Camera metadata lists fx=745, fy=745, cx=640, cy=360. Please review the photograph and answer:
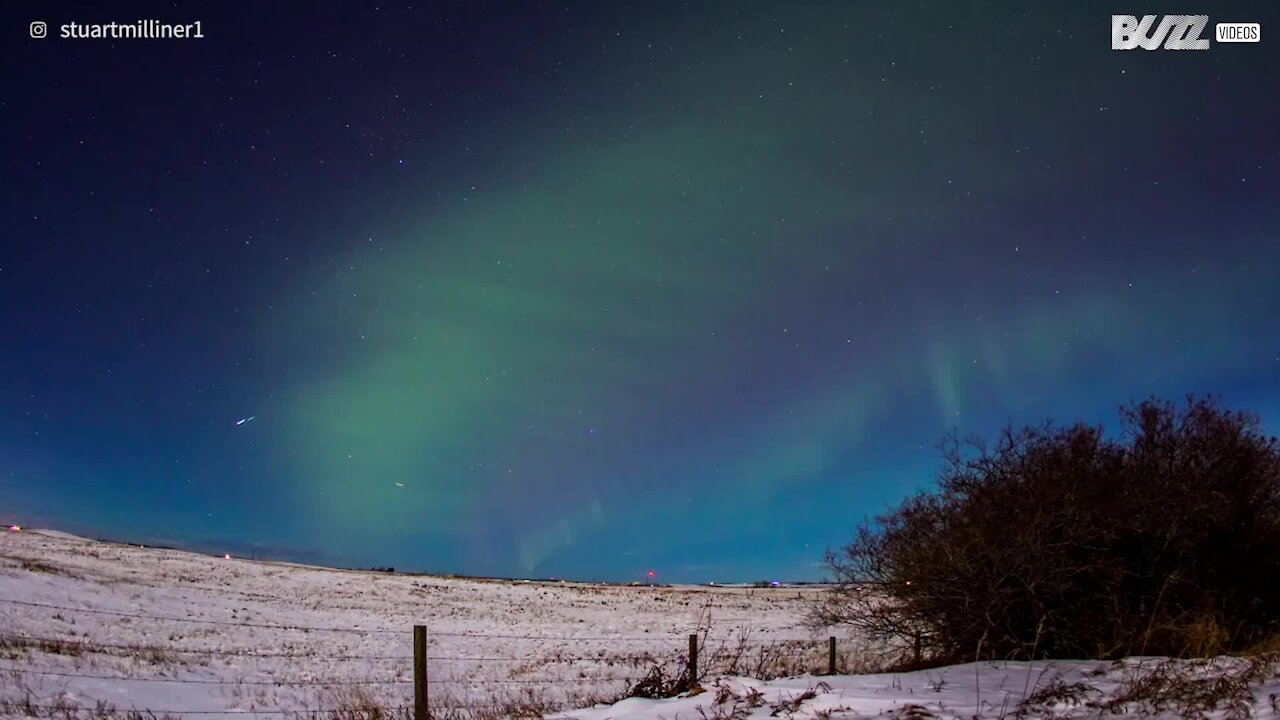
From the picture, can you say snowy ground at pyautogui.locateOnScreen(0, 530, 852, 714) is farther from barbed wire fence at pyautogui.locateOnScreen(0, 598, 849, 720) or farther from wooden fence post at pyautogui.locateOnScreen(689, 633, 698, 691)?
wooden fence post at pyautogui.locateOnScreen(689, 633, 698, 691)

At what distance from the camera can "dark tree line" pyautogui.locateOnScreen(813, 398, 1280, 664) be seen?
13.3 m

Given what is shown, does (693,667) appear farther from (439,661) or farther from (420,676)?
(439,661)

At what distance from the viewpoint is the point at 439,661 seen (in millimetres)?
22156

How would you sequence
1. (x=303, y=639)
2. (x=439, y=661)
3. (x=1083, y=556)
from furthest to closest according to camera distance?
1. (x=303, y=639)
2. (x=439, y=661)
3. (x=1083, y=556)

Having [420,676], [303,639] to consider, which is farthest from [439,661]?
[420,676]

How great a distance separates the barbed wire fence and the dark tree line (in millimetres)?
2165

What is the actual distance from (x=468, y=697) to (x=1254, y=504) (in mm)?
19007

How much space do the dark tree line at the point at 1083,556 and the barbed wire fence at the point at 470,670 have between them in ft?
7.10

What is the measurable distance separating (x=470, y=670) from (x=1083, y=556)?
1541cm

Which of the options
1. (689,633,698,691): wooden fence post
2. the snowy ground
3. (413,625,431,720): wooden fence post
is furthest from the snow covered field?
(413,625,431,720): wooden fence post

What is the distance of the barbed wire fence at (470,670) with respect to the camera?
10.8 metres

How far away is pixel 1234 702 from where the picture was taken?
21.7 feet

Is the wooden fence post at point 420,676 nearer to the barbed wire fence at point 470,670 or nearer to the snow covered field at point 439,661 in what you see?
the barbed wire fence at point 470,670

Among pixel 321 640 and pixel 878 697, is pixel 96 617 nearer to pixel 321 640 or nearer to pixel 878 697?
pixel 321 640
